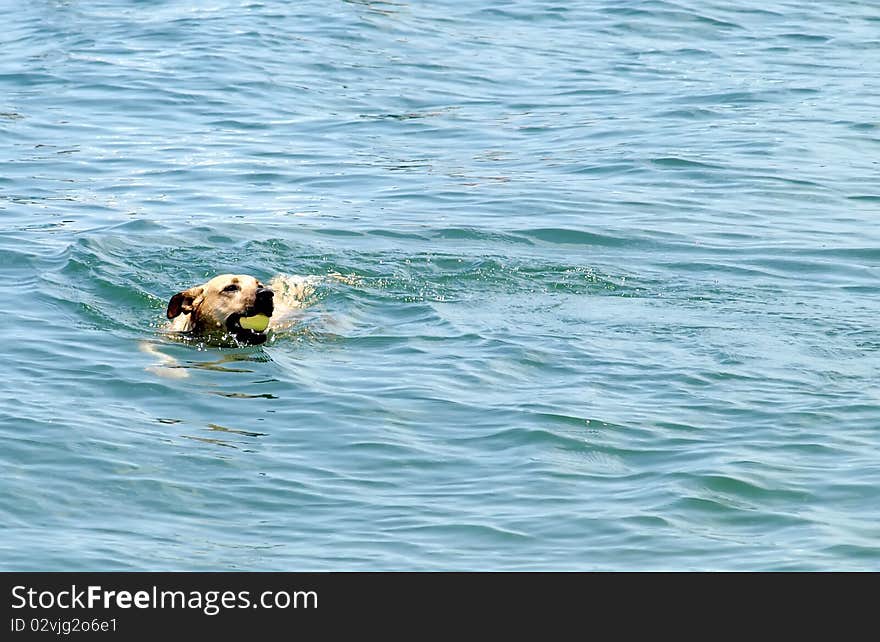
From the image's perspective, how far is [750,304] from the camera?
11.1 meters

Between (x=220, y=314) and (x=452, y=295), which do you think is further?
(x=452, y=295)

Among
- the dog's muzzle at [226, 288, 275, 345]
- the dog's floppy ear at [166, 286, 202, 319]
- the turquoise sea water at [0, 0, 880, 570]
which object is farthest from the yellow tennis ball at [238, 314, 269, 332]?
the dog's floppy ear at [166, 286, 202, 319]

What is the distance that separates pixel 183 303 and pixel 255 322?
55 centimetres

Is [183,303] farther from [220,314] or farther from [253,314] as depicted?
[253,314]

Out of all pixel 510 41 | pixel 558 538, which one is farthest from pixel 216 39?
pixel 558 538

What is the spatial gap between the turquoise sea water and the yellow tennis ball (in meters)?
0.16

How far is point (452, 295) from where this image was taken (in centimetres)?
1161

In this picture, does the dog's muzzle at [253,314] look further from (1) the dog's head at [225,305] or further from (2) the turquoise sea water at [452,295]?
(2) the turquoise sea water at [452,295]

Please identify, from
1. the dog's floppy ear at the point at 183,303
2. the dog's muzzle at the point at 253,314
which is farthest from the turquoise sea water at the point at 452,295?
the dog's floppy ear at the point at 183,303

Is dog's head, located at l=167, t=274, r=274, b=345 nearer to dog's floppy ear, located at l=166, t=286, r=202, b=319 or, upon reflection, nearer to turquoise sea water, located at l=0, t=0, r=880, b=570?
dog's floppy ear, located at l=166, t=286, r=202, b=319

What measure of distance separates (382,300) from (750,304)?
269 centimetres

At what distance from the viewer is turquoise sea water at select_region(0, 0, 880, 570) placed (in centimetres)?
742

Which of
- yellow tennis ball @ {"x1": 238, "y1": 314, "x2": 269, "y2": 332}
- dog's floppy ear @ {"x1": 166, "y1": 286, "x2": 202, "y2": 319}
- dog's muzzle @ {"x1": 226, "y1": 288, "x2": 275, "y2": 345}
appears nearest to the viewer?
dog's muzzle @ {"x1": 226, "y1": 288, "x2": 275, "y2": 345}

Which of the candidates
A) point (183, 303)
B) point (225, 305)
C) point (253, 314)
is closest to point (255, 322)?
point (253, 314)
